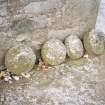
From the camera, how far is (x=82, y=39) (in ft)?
11.3

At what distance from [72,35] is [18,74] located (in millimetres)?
803

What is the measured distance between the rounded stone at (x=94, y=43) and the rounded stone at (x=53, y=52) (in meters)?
0.32

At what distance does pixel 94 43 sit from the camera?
3.29m

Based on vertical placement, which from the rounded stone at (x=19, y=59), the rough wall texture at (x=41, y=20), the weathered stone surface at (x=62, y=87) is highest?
the rough wall texture at (x=41, y=20)

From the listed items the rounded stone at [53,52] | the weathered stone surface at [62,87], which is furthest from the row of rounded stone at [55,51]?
the weathered stone surface at [62,87]

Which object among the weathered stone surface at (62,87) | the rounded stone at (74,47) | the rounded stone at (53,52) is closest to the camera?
the weathered stone surface at (62,87)

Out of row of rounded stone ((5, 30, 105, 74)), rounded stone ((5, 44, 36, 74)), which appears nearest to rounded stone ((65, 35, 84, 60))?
row of rounded stone ((5, 30, 105, 74))

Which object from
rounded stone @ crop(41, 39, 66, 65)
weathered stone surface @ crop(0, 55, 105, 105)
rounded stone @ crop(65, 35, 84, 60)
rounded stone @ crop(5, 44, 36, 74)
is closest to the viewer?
weathered stone surface @ crop(0, 55, 105, 105)

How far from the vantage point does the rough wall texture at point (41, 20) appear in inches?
112

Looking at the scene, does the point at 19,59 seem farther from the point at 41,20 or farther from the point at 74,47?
the point at 74,47

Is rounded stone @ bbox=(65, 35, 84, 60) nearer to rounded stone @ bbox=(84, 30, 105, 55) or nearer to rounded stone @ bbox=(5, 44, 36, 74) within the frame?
rounded stone @ bbox=(84, 30, 105, 55)

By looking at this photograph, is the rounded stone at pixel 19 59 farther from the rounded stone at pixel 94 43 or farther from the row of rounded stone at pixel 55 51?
the rounded stone at pixel 94 43

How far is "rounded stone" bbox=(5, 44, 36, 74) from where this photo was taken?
2.93 m

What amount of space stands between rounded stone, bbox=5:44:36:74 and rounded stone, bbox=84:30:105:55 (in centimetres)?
70
